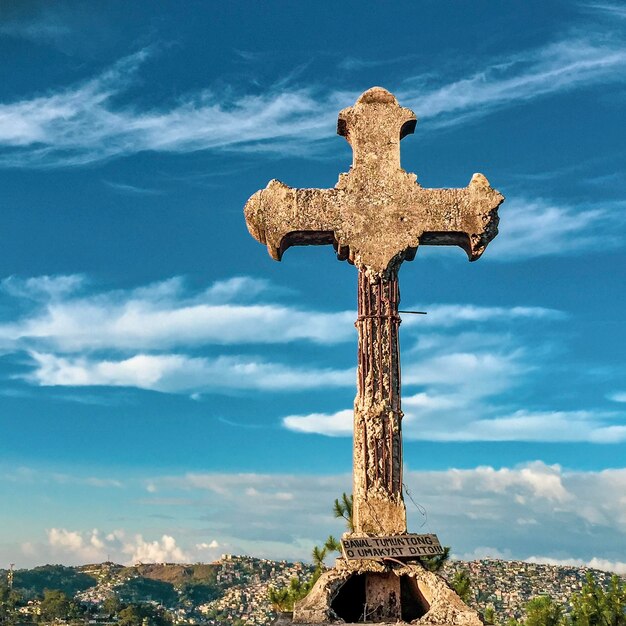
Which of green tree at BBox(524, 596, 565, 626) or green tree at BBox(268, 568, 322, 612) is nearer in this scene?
green tree at BBox(268, 568, 322, 612)

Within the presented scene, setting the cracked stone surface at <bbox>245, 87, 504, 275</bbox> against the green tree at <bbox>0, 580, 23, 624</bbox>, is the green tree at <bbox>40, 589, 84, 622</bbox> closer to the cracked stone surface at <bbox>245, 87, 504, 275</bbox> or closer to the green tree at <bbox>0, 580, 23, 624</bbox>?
the green tree at <bbox>0, 580, 23, 624</bbox>

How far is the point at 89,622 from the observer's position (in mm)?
86125

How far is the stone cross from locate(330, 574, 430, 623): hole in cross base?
3.04 ft

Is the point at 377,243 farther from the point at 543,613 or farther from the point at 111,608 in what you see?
the point at 111,608

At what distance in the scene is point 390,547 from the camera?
8.16 meters

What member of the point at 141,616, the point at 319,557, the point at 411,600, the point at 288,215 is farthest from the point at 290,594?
the point at 141,616

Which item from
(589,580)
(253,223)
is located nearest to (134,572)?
(589,580)

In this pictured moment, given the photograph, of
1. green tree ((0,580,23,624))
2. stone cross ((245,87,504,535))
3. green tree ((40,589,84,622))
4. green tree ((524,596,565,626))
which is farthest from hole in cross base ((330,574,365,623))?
green tree ((40,589,84,622))

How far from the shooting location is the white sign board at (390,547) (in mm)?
8086

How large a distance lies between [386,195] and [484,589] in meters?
41.8

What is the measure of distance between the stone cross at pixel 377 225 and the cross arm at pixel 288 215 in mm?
11

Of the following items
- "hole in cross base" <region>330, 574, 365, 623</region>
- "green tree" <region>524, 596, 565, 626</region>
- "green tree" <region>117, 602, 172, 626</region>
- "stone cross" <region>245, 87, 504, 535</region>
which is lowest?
"hole in cross base" <region>330, 574, 365, 623</region>

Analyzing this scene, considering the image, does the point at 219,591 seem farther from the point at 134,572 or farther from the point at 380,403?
the point at 380,403

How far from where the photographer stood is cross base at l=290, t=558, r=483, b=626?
7641 mm
